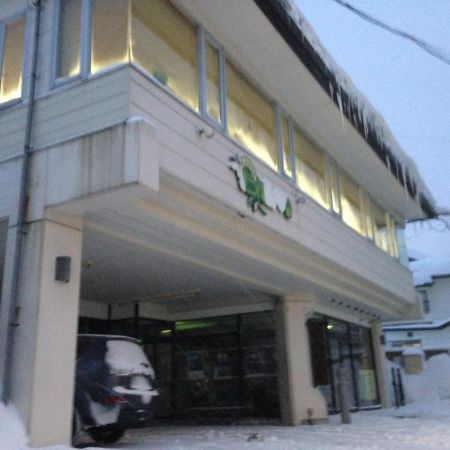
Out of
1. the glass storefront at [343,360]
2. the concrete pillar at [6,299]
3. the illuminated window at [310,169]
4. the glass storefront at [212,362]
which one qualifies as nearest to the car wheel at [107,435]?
the concrete pillar at [6,299]

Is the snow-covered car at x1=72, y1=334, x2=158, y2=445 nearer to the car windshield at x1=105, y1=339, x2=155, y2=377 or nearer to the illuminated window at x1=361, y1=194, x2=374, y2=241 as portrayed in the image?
the car windshield at x1=105, y1=339, x2=155, y2=377

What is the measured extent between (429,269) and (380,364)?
27.1 m

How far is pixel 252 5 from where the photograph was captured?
8328mm

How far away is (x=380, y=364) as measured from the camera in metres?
18.5

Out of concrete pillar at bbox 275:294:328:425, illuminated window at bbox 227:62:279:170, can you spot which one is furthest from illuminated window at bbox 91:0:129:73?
concrete pillar at bbox 275:294:328:425

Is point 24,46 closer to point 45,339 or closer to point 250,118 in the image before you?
point 250,118

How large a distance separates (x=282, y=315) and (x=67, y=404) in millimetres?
7083

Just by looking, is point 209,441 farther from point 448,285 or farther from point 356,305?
point 448,285

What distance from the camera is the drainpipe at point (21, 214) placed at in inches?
241

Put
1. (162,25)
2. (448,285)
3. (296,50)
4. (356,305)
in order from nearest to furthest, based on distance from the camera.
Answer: (162,25), (296,50), (356,305), (448,285)

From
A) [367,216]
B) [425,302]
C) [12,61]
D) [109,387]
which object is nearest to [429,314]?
[425,302]

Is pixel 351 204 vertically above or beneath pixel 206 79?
beneath

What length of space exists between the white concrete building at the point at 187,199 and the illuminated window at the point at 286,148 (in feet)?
0.14

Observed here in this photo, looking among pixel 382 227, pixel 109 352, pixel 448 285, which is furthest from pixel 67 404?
pixel 448 285
